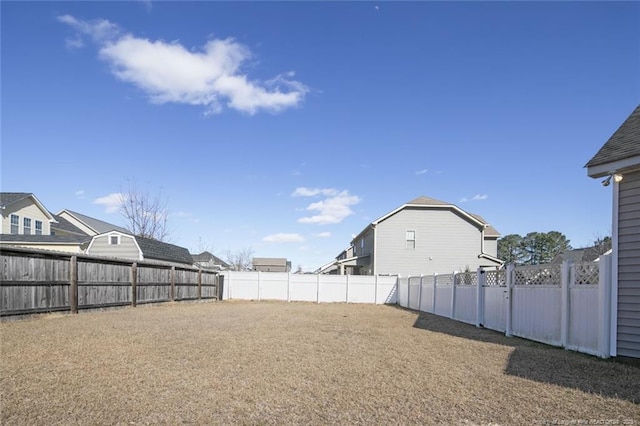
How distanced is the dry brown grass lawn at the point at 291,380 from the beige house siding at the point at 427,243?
18.7 metres

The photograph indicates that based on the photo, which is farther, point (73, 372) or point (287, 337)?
point (287, 337)

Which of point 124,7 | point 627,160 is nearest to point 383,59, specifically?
point 124,7

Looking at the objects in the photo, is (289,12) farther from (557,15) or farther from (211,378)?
(211,378)

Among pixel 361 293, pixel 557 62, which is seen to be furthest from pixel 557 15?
pixel 361 293

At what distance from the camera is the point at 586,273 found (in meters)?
7.03

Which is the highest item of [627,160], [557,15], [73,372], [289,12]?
[289,12]

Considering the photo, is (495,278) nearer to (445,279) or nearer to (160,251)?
(445,279)

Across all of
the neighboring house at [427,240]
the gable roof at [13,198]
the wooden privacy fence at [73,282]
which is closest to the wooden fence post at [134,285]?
the wooden privacy fence at [73,282]

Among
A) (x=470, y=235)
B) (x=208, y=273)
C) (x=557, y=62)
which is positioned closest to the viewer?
(x=557, y=62)

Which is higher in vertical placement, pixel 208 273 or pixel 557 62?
pixel 557 62

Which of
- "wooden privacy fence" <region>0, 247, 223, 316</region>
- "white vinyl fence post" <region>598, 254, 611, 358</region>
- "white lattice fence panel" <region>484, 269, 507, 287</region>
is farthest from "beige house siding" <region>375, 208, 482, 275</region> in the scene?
"white vinyl fence post" <region>598, 254, 611, 358</region>

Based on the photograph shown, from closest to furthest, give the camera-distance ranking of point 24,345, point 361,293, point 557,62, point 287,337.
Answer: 1. point 24,345
2. point 287,337
3. point 557,62
4. point 361,293

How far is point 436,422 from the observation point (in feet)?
11.6

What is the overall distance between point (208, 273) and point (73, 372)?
648 inches
